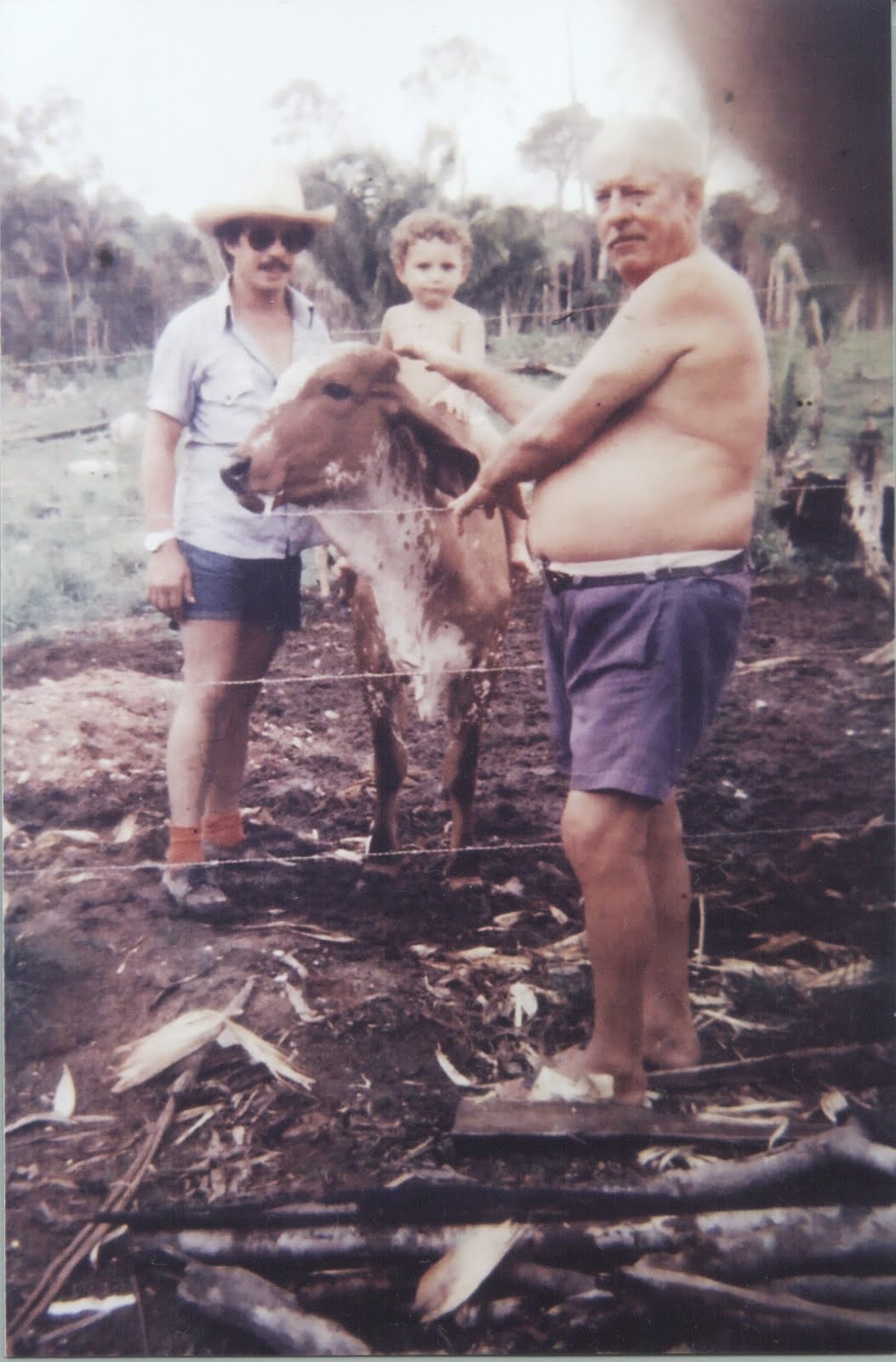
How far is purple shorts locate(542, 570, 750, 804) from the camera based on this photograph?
2.32 metres

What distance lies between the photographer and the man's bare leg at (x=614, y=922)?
2.36 meters

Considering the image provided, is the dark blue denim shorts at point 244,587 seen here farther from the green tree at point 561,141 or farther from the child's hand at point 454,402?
the green tree at point 561,141

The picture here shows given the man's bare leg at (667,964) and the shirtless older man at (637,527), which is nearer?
the shirtless older man at (637,527)

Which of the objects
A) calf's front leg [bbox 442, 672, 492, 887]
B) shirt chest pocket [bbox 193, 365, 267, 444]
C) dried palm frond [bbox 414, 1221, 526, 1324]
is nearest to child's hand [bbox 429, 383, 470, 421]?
shirt chest pocket [bbox 193, 365, 267, 444]

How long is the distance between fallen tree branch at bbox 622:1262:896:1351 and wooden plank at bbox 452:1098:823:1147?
0.27 m

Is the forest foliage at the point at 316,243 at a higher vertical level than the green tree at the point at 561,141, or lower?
lower

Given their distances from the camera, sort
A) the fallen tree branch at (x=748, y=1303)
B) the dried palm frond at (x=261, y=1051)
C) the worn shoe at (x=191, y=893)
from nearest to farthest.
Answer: the fallen tree branch at (x=748, y=1303)
the dried palm frond at (x=261, y=1051)
the worn shoe at (x=191, y=893)

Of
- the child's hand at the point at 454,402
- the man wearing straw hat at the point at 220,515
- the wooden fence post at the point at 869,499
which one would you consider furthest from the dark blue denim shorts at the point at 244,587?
the wooden fence post at the point at 869,499

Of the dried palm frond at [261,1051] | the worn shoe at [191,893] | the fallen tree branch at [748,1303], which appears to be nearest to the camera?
the fallen tree branch at [748,1303]

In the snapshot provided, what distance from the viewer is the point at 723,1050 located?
2.54 m

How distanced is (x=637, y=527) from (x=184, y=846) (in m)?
1.28

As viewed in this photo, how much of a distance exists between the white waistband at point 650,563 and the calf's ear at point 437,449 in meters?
0.38

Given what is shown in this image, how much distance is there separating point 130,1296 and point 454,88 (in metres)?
2.77

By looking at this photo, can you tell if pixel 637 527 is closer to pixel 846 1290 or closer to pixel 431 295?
pixel 431 295
